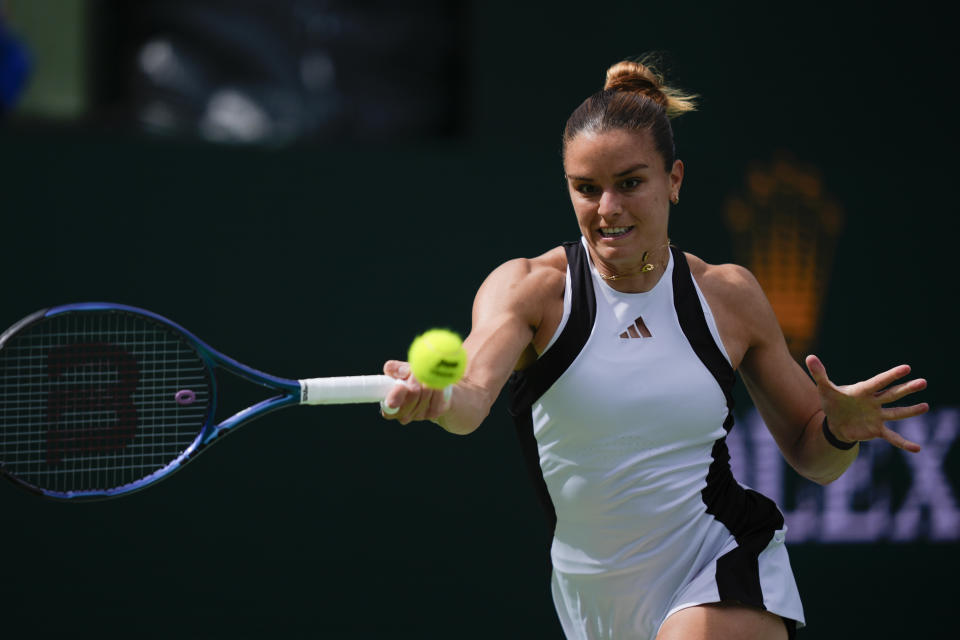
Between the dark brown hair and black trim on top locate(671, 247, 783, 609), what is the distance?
295 mm

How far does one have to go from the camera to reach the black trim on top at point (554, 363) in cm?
245

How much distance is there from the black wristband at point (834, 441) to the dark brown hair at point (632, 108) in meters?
0.65

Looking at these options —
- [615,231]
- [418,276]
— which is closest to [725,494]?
[615,231]

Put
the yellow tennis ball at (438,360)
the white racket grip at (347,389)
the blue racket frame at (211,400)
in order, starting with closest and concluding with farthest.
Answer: the yellow tennis ball at (438,360)
the white racket grip at (347,389)
the blue racket frame at (211,400)

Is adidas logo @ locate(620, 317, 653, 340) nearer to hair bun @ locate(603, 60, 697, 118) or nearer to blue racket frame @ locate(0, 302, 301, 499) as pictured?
hair bun @ locate(603, 60, 697, 118)

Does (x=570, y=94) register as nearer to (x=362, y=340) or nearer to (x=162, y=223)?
(x=362, y=340)

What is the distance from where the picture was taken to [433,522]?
4.43 metres

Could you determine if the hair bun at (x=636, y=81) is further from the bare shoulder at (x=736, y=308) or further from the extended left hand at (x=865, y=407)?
the extended left hand at (x=865, y=407)

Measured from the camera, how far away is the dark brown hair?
245 centimetres

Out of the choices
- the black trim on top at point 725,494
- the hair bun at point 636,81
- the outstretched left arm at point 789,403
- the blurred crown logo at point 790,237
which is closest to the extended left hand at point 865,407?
the outstretched left arm at point 789,403

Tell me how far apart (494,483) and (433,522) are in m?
0.28

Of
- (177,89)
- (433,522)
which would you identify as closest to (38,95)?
(177,89)

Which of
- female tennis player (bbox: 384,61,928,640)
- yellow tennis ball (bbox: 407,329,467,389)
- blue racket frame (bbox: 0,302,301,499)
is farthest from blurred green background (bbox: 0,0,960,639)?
yellow tennis ball (bbox: 407,329,467,389)

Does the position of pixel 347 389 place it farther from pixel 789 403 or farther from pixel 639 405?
pixel 789 403
